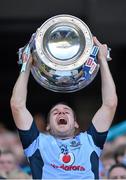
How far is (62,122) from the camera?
18.3ft

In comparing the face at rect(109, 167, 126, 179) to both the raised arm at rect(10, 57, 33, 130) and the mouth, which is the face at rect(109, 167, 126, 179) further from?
the raised arm at rect(10, 57, 33, 130)

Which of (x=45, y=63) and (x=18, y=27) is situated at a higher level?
(x=45, y=63)

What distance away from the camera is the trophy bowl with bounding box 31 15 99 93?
538cm

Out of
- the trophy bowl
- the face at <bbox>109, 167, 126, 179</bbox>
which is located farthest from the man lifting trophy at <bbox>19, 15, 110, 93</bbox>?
the face at <bbox>109, 167, 126, 179</bbox>

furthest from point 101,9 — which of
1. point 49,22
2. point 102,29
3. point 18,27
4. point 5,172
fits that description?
point 49,22

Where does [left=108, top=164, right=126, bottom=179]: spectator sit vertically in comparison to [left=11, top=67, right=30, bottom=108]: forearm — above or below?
below

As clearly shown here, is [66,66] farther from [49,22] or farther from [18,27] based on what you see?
[18,27]

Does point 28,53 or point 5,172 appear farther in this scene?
point 5,172

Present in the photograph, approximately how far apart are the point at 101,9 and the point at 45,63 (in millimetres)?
3988

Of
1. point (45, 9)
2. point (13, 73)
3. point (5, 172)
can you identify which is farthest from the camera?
point (13, 73)

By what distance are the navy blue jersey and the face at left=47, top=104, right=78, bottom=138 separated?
0.20 ft

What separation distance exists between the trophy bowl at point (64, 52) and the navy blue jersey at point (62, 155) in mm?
333

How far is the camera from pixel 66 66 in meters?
5.38

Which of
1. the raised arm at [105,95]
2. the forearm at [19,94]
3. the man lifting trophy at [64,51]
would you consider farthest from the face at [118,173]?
the forearm at [19,94]
